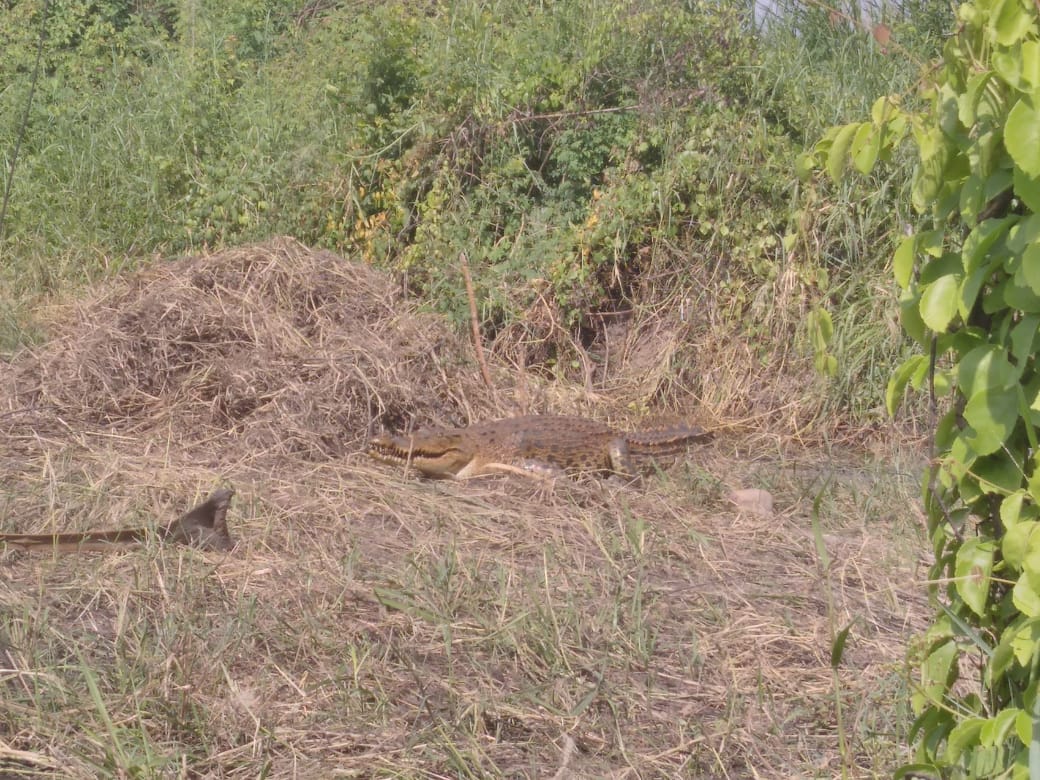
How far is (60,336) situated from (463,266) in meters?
1.96

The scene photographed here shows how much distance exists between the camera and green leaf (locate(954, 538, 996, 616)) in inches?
72.5

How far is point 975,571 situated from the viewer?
1883 millimetres

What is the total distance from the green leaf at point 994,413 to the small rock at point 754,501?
2675 mm

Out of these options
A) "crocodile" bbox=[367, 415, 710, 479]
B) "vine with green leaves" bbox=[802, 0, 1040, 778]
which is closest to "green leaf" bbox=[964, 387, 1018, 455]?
"vine with green leaves" bbox=[802, 0, 1040, 778]

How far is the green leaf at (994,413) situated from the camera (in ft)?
5.76

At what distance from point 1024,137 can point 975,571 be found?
68 centimetres

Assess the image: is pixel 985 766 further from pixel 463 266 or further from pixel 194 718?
pixel 463 266

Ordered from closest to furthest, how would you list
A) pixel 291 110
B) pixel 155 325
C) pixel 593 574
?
1. pixel 593 574
2. pixel 155 325
3. pixel 291 110

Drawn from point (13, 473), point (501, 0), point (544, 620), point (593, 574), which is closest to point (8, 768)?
point (544, 620)

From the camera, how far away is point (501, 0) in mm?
7887

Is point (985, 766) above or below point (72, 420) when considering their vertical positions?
above

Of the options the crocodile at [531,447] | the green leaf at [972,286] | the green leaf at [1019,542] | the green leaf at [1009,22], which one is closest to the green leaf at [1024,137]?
the green leaf at [1009,22]

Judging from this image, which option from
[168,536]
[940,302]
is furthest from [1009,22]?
[168,536]

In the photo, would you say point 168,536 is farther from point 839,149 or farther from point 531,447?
point 839,149
